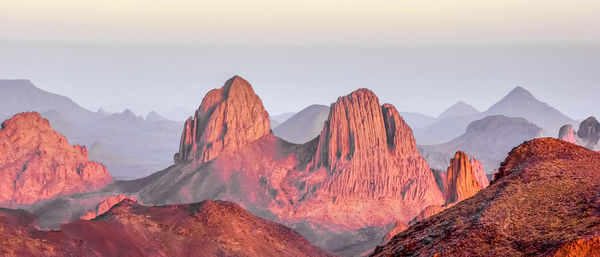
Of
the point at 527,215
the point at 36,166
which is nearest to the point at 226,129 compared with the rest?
the point at 36,166

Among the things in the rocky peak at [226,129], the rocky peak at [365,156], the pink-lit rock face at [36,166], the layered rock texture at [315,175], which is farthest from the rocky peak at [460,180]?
the pink-lit rock face at [36,166]

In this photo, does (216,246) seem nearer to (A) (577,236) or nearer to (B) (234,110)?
(A) (577,236)

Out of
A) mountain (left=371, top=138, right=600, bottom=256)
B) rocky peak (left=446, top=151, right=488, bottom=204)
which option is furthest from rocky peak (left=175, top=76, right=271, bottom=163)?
mountain (left=371, top=138, right=600, bottom=256)

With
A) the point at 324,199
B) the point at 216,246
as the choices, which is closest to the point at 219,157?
the point at 324,199

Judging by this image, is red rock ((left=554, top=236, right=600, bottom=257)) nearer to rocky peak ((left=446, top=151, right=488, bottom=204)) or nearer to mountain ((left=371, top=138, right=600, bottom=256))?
mountain ((left=371, top=138, right=600, bottom=256))

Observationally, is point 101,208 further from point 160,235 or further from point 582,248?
point 582,248

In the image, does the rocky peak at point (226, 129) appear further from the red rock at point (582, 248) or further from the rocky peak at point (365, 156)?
the red rock at point (582, 248)
